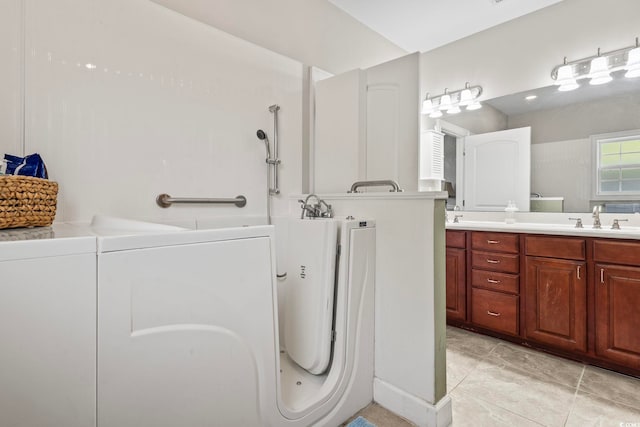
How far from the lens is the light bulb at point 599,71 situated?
2305 millimetres

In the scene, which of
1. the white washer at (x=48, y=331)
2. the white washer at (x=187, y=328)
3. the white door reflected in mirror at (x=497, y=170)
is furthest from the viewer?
the white door reflected in mirror at (x=497, y=170)

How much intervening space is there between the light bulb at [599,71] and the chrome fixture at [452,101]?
2.73ft

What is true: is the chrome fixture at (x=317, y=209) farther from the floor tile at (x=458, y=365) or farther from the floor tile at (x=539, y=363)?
the floor tile at (x=539, y=363)

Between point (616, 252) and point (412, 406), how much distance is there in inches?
61.8

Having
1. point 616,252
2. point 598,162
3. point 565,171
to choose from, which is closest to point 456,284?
point 616,252

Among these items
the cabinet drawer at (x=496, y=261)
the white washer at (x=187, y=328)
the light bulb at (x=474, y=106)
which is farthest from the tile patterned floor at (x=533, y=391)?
the light bulb at (x=474, y=106)

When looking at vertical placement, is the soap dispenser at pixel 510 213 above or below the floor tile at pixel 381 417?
above

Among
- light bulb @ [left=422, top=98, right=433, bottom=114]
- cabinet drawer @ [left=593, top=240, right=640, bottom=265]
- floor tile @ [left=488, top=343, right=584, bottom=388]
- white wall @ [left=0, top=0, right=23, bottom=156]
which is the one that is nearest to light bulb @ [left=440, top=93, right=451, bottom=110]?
→ light bulb @ [left=422, top=98, right=433, bottom=114]

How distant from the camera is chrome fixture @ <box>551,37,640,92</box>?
86.4 inches

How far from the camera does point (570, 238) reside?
2.05m

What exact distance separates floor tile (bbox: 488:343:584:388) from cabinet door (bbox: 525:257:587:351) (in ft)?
0.33

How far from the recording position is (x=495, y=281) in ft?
7.79

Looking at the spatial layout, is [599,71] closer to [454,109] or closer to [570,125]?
[570,125]

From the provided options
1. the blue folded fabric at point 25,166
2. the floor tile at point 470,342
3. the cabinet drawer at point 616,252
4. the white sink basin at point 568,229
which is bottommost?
the floor tile at point 470,342
